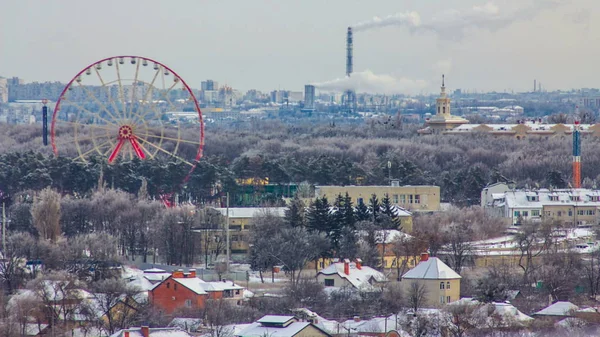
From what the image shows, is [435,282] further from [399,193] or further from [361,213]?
[399,193]

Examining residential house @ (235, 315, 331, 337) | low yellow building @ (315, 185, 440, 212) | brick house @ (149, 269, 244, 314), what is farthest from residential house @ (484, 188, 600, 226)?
residential house @ (235, 315, 331, 337)

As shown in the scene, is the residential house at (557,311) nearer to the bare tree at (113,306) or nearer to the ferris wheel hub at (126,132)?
the bare tree at (113,306)

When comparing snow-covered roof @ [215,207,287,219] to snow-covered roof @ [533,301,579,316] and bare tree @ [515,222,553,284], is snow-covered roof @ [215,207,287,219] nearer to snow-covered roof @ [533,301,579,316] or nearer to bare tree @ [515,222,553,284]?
bare tree @ [515,222,553,284]

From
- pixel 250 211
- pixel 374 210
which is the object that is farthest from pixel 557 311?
pixel 250 211

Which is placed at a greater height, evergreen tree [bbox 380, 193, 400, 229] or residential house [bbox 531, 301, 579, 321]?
evergreen tree [bbox 380, 193, 400, 229]

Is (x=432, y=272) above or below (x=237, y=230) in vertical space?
above

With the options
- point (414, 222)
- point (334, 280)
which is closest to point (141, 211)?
point (414, 222)

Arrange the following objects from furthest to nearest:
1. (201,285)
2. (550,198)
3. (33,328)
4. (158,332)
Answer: (550,198)
(201,285)
(33,328)
(158,332)

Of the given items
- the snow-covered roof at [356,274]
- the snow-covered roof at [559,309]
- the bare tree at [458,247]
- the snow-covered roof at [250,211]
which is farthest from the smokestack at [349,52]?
the snow-covered roof at [559,309]
